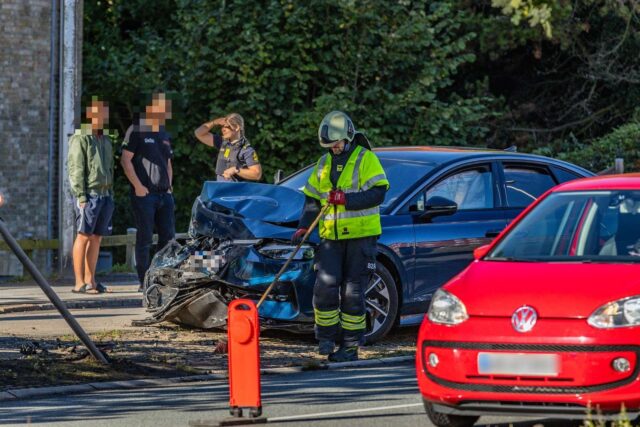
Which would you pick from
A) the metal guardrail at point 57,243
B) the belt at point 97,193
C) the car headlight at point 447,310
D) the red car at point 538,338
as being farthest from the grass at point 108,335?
the metal guardrail at point 57,243

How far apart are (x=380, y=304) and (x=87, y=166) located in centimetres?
520

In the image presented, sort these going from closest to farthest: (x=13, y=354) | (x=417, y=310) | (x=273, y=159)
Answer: (x=13, y=354), (x=417, y=310), (x=273, y=159)

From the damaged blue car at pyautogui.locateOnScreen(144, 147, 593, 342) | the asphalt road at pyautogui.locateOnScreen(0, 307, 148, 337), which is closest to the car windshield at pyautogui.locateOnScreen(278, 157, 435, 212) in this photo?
the damaged blue car at pyautogui.locateOnScreen(144, 147, 593, 342)

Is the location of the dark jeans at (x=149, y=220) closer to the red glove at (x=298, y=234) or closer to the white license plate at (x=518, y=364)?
the red glove at (x=298, y=234)

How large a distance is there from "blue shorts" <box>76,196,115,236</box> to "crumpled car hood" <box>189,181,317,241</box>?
343 centimetres

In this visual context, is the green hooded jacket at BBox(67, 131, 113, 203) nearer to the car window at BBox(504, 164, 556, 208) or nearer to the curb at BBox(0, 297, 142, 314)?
the curb at BBox(0, 297, 142, 314)

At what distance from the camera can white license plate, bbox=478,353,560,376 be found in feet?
26.6

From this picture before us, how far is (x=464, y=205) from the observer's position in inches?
551

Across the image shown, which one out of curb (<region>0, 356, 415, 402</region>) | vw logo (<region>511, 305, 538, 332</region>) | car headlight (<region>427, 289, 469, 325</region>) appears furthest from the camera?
curb (<region>0, 356, 415, 402</region>)

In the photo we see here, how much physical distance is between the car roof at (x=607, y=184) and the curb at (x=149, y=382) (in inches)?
110

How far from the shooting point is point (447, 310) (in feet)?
28.3

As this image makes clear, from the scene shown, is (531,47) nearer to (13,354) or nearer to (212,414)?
(13,354)

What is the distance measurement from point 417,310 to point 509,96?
58.9 ft

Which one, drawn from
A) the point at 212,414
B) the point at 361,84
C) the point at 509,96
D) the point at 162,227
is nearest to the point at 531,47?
the point at 509,96
